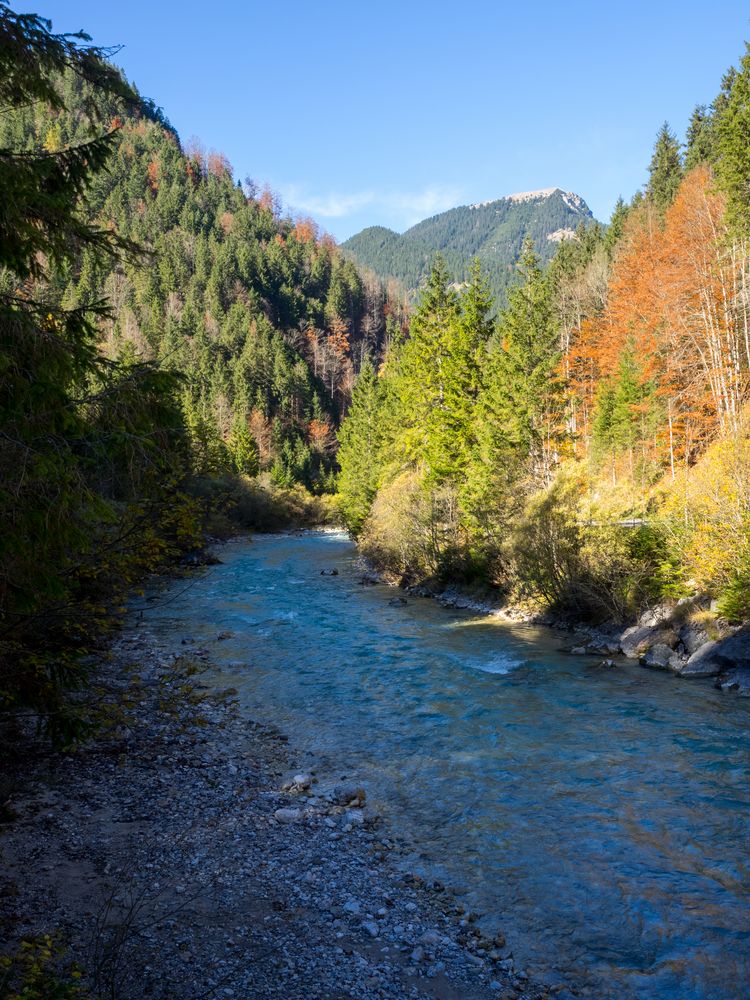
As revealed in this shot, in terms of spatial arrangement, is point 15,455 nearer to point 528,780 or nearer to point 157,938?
point 157,938

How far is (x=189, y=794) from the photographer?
9.72m

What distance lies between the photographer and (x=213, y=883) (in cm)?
748

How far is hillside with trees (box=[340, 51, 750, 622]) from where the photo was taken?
18.8 meters

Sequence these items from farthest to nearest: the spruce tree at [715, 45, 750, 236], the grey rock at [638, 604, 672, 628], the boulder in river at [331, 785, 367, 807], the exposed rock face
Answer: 1. the spruce tree at [715, 45, 750, 236]
2. the grey rock at [638, 604, 672, 628]
3. the exposed rock face
4. the boulder in river at [331, 785, 367, 807]

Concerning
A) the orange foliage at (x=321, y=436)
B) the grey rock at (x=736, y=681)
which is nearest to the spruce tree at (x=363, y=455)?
the grey rock at (x=736, y=681)

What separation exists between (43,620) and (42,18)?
537cm

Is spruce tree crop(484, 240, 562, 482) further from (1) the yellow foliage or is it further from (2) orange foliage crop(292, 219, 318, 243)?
(2) orange foliage crop(292, 219, 318, 243)

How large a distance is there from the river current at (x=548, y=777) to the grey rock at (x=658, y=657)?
643mm

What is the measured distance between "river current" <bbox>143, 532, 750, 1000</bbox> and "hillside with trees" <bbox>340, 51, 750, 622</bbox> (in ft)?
11.3

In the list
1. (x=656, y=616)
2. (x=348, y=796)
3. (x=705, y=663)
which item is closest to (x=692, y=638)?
(x=705, y=663)

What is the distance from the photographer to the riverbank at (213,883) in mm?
6020

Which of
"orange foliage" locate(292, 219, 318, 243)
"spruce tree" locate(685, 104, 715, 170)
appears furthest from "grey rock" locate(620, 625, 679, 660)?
"orange foliage" locate(292, 219, 318, 243)

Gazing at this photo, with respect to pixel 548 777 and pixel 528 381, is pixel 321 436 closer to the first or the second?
pixel 528 381

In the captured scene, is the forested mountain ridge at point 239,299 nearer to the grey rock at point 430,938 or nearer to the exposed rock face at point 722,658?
the exposed rock face at point 722,658
